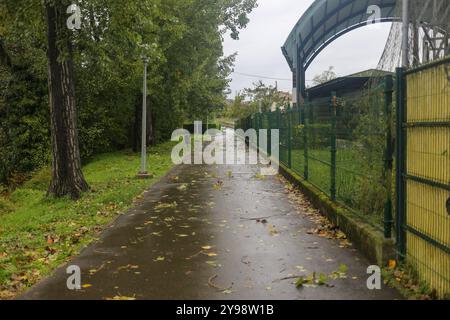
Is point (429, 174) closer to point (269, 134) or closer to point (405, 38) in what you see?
point (405, 38)

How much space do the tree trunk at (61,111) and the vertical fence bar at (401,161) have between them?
7.88 metres

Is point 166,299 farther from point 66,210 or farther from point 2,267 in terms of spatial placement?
point 66,210

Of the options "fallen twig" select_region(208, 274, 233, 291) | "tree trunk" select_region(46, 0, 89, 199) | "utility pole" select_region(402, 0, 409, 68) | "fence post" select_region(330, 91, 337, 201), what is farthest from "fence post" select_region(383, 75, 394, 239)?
"tree trunk" select_region(46, 0, 89, 199)

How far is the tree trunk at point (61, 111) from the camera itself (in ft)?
37.6

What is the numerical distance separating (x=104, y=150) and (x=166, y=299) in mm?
23983

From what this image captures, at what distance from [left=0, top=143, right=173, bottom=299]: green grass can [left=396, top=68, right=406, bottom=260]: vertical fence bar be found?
3.95m

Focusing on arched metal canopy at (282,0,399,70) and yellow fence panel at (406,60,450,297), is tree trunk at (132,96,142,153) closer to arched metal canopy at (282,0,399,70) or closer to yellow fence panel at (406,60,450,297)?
arched metal canopy at (282,0,399,70)

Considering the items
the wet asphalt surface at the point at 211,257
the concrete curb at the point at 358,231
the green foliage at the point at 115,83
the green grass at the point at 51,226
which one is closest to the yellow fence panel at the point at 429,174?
the concrete curb at the point at 358,231

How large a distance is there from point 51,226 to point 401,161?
6.01 metres

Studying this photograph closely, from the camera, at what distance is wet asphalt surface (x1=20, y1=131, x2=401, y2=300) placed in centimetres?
510

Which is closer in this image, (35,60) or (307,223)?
(307,223)

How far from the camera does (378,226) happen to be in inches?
249

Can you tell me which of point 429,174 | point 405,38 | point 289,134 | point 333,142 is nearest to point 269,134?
point 289,134

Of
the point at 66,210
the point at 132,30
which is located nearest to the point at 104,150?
Result: the point at 132,30
